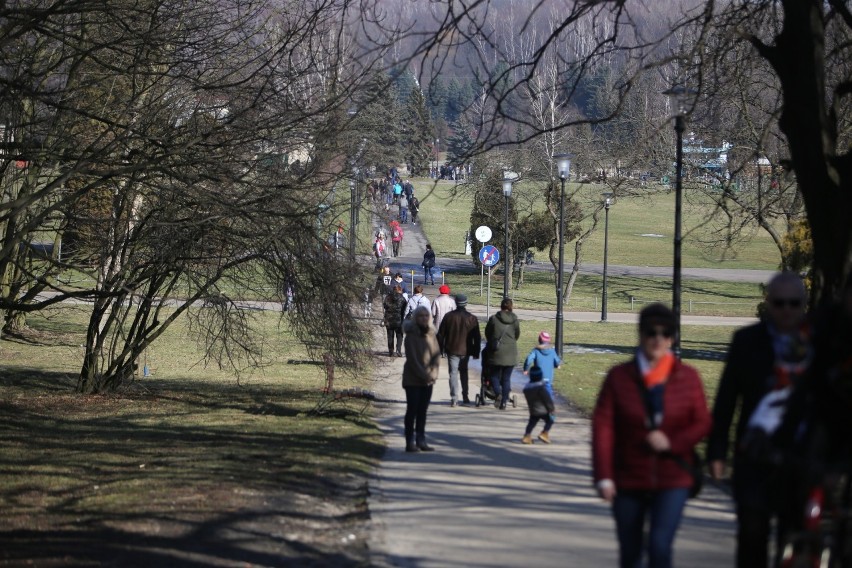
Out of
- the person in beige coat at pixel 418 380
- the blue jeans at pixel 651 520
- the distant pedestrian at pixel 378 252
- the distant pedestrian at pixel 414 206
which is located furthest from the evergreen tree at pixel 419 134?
the blue jeans at pixel 651 520

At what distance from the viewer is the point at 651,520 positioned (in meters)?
5.45

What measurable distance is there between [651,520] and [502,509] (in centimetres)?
414

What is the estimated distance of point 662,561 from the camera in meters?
5.40

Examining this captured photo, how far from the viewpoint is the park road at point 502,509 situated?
7832 millimetres

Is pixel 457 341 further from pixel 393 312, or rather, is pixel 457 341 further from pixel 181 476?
pixel 181 476

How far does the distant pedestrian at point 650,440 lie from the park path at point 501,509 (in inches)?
84.4

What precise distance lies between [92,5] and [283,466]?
17.2 ft

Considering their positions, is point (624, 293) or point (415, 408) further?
A: point (624, 293)

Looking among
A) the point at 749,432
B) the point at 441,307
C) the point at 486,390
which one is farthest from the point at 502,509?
the point at 441,307

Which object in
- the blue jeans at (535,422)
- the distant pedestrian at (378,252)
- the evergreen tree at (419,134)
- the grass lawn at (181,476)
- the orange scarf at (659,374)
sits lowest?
the grass lawn at (181,476)

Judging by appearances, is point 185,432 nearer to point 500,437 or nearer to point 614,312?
point 500,437

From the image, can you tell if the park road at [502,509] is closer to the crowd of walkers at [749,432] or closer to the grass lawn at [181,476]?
the grass lawn at [181,476]

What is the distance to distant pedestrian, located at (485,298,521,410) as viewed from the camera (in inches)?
658

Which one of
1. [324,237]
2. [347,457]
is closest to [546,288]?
[324,237]
